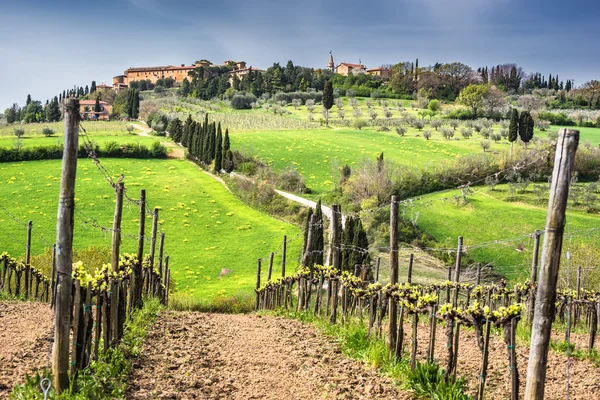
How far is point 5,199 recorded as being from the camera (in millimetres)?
49875

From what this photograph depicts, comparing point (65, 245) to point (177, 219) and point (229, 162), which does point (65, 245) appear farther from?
point (229, 162)

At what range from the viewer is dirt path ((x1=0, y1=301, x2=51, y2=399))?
27.0 ft

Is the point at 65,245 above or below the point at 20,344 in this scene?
above

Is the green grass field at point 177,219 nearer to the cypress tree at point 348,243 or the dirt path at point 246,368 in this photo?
the cypress tree at point 348,243

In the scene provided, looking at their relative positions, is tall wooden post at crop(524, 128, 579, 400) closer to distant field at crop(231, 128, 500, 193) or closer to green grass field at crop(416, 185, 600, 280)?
green grass field at crop(416, 185, 600, 280)

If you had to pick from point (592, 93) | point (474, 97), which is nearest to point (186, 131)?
point (474, 97)

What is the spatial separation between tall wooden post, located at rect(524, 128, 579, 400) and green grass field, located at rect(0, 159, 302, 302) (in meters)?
24.3

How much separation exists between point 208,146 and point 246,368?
56759 millimetres

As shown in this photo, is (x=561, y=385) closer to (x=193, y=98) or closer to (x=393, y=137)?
(x=393, y=137)

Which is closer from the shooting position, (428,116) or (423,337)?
(423,337)

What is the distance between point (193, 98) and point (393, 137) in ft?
217

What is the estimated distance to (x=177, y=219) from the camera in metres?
48.3

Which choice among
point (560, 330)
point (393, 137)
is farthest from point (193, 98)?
point (560, 330)

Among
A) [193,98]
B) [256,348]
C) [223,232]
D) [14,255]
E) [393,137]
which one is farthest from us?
[193,98]
